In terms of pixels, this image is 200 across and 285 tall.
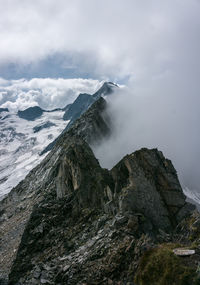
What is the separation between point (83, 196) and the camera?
39375 mm

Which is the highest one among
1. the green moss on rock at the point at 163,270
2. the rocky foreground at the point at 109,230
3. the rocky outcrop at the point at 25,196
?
the rocky outcrop at the point at 25,196

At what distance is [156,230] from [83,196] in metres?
11.7

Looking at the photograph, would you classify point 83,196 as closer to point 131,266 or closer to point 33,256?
point 33,256

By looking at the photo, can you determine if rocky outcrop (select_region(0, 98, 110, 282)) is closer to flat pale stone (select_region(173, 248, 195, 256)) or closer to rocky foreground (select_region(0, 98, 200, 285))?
rocky foreground (select_region(0, 98, 200, 285))

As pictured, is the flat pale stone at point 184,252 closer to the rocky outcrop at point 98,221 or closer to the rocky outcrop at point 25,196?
the rocky outcrop at point 98,221

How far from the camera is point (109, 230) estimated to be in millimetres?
30188

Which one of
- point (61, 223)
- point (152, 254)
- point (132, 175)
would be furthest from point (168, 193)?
point (152, 254)

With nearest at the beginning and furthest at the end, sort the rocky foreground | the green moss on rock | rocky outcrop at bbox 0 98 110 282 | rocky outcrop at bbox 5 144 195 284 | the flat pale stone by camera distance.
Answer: the green moss on rock, the flat pale stone, the rocky foreground, rocky outcrop at bbox 5 144 195 284, rocky outcrop at bbox 0 98 110 282

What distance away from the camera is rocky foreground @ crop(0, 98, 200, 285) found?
22.7m

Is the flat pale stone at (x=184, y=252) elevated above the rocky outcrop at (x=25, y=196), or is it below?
below

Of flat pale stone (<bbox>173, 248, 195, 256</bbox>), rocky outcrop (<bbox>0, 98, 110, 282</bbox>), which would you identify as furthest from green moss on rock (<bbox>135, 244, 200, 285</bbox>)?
rocky outcrop (<bbox>0, 98, 110, 282</bbox>)

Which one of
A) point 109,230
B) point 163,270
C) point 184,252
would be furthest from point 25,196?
point 163,270

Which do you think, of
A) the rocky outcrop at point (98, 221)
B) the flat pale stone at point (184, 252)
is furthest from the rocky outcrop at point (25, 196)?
the flat pale stone at point (184, 252)

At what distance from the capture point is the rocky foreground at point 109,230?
22.7 metres
